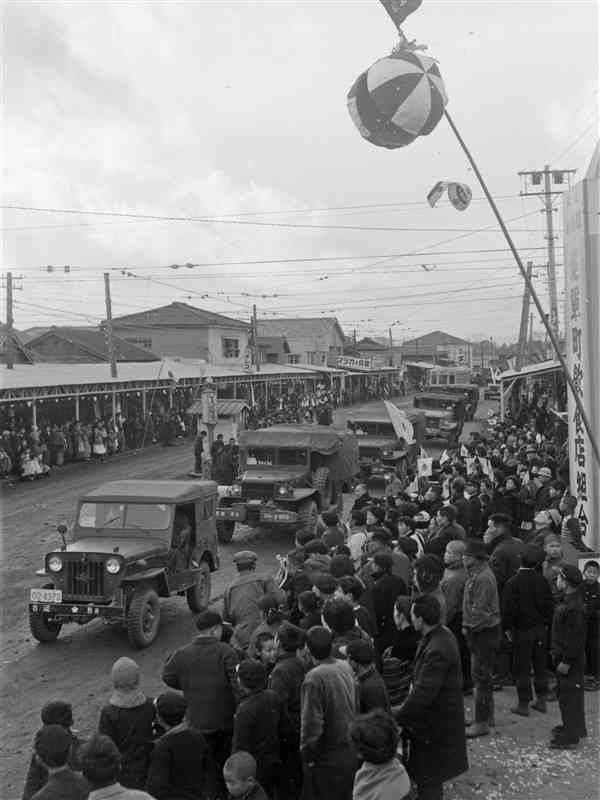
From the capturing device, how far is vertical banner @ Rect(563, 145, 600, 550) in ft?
29.6

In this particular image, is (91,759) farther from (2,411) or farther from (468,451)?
(2,411)

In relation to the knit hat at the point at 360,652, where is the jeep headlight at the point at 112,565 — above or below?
below

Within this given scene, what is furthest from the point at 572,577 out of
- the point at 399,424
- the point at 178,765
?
the point at 399,424

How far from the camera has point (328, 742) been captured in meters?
4.41

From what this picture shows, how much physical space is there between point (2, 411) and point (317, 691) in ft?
75.5

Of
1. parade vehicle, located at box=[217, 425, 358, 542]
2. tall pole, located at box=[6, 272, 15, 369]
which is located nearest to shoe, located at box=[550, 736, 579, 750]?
parade vehicle, located at box=[217, 425, 358, 542]

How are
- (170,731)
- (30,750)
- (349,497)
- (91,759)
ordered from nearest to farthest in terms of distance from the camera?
1. (91,759)
2. (170,731)
3. (30,750)
4. (349,497)

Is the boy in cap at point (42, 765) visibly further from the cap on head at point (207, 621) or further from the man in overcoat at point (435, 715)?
the man in overcoat at point (435, 715)

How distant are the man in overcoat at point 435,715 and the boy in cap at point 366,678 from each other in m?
0.15

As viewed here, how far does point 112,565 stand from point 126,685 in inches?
172

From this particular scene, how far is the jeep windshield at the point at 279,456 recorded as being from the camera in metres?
15.6

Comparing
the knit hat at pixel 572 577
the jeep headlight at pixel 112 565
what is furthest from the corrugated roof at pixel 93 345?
the knit hat at pixel 572 577

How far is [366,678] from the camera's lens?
464cm

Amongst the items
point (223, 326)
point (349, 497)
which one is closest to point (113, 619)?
point (349, 497)
